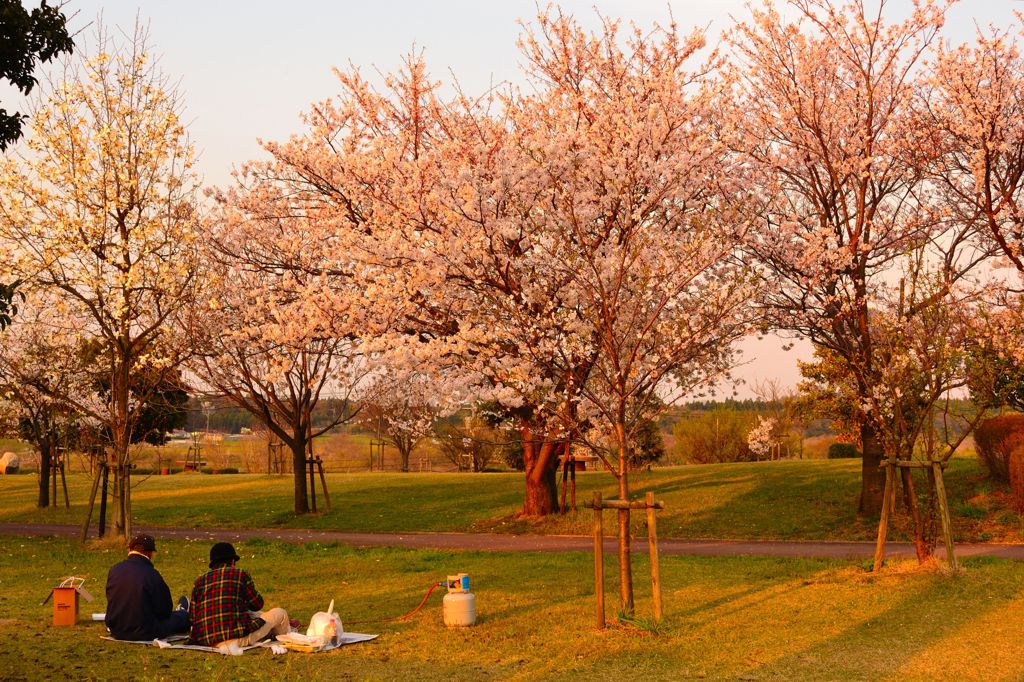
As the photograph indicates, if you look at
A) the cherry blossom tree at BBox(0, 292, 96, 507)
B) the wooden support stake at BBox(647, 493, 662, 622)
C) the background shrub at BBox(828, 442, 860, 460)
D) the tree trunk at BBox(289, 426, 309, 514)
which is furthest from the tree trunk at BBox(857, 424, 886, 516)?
the background shrub at BBox(828, 442, 860, 460)

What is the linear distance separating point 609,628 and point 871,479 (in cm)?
1466

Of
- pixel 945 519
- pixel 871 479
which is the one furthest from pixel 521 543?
pixel 945 519

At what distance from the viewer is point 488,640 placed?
11727 millimetres

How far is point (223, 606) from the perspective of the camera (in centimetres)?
1115

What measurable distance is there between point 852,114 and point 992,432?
371 inches

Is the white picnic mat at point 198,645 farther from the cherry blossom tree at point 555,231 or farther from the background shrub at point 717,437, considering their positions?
the background shrub at point 717,437

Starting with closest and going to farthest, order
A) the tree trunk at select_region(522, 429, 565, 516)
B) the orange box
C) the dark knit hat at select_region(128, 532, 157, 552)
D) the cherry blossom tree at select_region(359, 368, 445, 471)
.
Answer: the dark knit hat at select_region(128, 532, 157, 552), the orange box, the cherry blossom tree at select_region(359, 368, 445, 471), the tree trunk at select_region(522, 429, 565, 516)

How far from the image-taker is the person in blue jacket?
37.2 ft

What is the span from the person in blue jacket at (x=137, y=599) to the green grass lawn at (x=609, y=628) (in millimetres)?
240

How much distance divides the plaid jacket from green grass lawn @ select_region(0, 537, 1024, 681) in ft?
1.04

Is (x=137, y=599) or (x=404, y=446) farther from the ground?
(x=404, y=446)

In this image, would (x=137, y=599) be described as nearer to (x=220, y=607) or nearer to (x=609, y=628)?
(x=220, y=607)

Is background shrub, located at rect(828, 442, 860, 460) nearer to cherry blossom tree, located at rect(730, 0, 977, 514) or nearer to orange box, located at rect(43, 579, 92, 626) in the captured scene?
cherry blossom tree, located at rect(730, 0, 977, 514)

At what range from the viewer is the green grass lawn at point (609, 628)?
33.1ft
